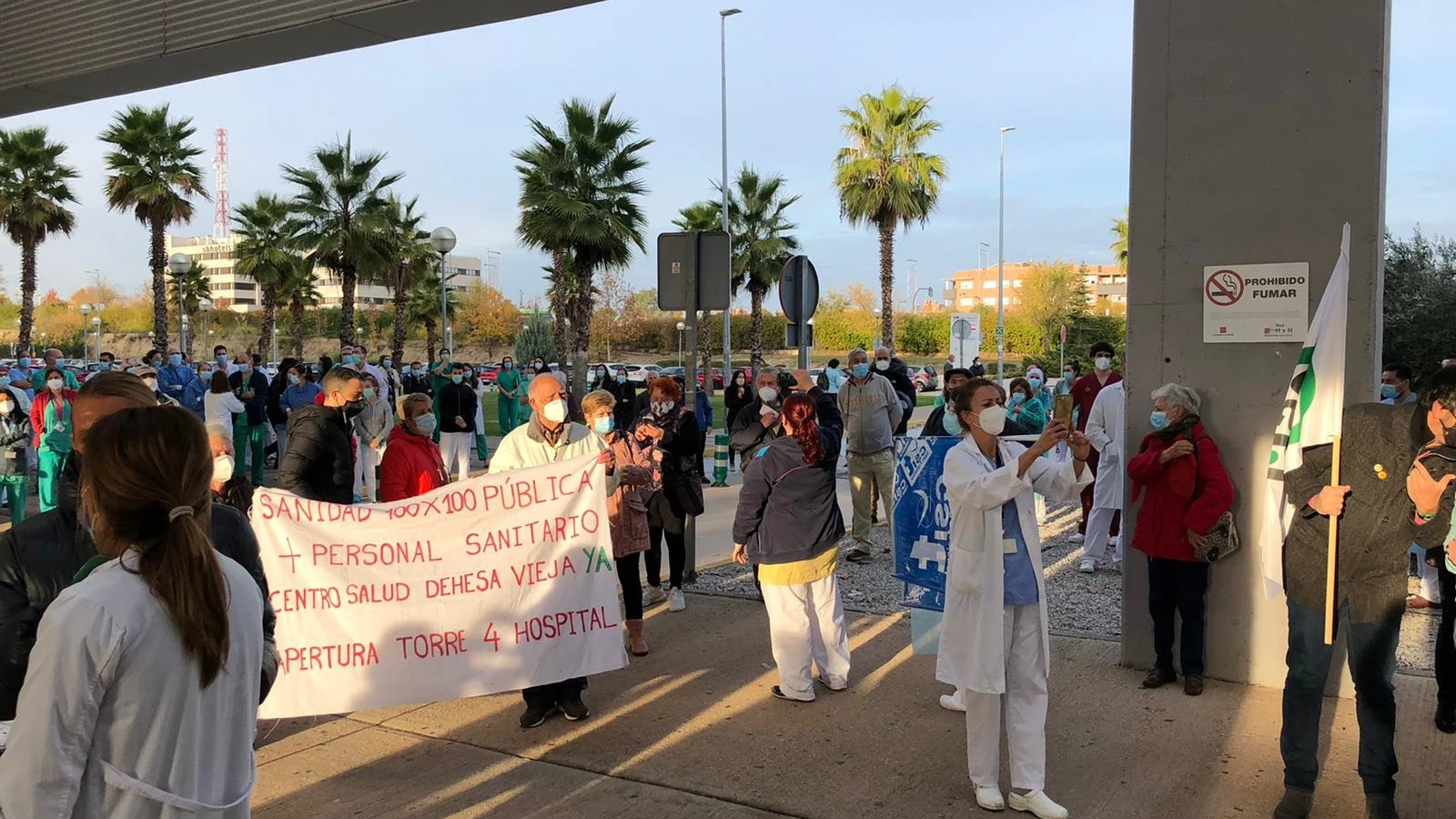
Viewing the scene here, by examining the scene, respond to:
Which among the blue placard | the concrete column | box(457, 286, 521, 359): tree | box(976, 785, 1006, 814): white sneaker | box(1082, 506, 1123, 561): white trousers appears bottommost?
box(976, 785, 1006, 814): white sneaker

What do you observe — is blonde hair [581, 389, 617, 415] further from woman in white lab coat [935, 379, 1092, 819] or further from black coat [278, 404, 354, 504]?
woman in white lab coat [935, 379, 1092, 819]

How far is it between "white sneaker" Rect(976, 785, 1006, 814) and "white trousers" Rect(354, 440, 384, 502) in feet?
37.1

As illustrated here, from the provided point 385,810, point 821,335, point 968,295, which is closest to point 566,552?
point 385,810

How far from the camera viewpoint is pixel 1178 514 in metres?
6.05

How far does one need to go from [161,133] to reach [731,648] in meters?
37.9

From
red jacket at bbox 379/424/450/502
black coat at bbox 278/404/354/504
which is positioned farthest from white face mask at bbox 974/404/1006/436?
black coat at bbox 278/404/354/504

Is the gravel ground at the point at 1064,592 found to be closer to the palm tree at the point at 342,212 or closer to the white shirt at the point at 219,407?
the white shirt at the point at 219,407

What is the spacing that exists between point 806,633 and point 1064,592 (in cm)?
366

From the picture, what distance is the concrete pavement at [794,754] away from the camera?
4633 millimetres

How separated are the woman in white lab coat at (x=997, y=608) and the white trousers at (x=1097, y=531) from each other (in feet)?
17.3

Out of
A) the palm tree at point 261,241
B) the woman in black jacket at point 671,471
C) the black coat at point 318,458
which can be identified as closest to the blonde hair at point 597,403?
the woman in black jacket at point 671,471

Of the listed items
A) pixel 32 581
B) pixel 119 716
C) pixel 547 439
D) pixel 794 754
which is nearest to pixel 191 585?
pixel 119 716

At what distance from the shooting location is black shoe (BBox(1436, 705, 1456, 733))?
5.41 metres

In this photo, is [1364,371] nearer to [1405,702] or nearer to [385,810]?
[1405,702]
